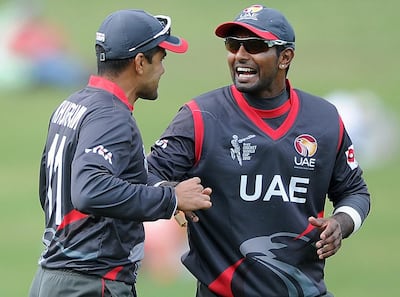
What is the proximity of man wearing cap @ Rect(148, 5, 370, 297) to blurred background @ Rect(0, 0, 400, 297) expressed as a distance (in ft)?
19.4

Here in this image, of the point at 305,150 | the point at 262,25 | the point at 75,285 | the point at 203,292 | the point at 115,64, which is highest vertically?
the point at 262,25

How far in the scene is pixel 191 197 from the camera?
6.82 meters

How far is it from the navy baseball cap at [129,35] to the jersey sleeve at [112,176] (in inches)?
15.1

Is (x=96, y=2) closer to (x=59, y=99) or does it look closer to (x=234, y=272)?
(x=59, y=99)

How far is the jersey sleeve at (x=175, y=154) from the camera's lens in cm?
738

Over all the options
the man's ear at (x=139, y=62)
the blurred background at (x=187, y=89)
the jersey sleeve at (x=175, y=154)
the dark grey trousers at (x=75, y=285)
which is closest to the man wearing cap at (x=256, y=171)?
the jersey sleeve at (x=175, y=154)

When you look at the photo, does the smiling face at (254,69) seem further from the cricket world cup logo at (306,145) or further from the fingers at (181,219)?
the fingers at (181,219)

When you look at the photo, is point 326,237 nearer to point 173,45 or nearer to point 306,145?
point 306,145

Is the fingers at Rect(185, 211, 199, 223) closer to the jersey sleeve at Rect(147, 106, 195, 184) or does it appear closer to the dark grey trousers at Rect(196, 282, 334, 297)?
the jersey sleeve at Rect(147, 106, 195, 184)

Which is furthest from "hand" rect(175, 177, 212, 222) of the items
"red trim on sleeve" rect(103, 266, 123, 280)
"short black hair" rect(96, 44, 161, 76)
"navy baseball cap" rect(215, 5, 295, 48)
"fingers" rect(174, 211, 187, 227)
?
"navy baseball cap" rect(215, 5, 295, 48)

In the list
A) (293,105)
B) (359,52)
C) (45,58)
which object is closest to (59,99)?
(45,58)

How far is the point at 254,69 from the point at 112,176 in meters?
1.35

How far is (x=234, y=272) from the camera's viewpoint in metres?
7.51

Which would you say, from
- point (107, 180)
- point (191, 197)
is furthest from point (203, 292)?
point (107, 180)
